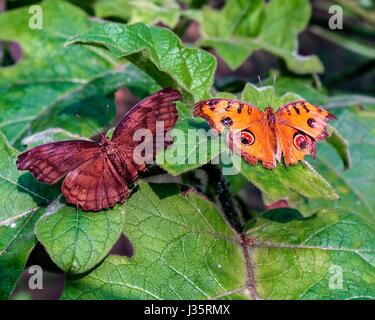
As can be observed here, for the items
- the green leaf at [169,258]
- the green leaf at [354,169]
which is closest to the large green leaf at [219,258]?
the green leaf at [169,258]

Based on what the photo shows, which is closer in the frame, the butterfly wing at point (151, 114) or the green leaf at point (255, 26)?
the butterfly wing at point (151, 114)

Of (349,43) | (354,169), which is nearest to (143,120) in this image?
(354,169)

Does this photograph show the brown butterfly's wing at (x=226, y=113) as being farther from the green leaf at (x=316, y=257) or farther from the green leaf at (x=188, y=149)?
the green leaf at (x=316, y=257)

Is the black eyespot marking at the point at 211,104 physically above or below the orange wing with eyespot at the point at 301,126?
above

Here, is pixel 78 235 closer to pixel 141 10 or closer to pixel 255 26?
pixel 141 10

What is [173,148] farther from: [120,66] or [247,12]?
[247,12]

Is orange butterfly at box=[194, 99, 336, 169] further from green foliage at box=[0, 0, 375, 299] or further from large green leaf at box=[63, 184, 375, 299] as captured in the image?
large green leaf at box=[63, 184, 375, 299]
